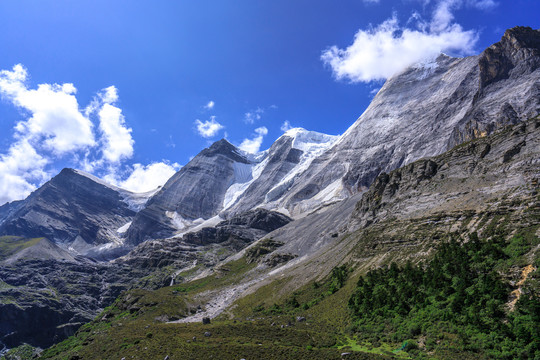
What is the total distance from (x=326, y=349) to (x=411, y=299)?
1362cm

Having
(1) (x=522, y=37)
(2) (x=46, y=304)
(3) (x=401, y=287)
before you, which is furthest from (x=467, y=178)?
(2) (x=46, y=304)

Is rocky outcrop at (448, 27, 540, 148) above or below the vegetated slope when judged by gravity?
above

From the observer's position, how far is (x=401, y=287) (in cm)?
4372

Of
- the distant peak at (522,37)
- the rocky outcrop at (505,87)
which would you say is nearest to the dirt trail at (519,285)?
the rocky outcrop at (505,87)

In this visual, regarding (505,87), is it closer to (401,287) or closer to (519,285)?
(401,287)

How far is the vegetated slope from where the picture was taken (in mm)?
31781

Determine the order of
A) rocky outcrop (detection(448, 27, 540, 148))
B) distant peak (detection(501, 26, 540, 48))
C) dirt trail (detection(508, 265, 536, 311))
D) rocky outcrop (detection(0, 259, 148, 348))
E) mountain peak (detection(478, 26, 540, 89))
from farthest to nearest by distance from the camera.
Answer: distant peak (detection(501, 26, 540, 48)) → mountain peak (detection(478, 26, 540, 89)) → rocky outcrop (detection(0, 259, 148, 348)) → rocky outcrop (detection(448, 27, 540, 148)) → dirt trail (detection(508, 265, 536, 311))

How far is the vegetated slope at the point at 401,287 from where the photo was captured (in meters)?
31.8

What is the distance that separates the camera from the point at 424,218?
210 ft

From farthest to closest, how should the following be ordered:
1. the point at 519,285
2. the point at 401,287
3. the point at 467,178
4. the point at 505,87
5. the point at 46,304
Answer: the point at 46,304 → the point at 505,87 → the point at 467,178 → the point at 401,287 → the point at 519,285

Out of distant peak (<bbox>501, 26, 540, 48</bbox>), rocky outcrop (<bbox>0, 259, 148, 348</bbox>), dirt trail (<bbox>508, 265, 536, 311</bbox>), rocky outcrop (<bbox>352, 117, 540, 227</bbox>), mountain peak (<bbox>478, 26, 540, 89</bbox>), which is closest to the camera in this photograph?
dirt trail (<bbox>508, 265, 536, 311</bbox>)

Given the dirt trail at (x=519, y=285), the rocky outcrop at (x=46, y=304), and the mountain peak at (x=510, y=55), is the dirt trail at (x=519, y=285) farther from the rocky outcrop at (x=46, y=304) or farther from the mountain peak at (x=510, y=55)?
the rocky outcrop at (x=46, y=304)

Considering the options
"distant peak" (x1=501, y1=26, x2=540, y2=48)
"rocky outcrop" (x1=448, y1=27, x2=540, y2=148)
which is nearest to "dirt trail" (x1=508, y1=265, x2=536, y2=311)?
"rocky outcrop" (x1=448, y1=27, x2=540, y2=148)

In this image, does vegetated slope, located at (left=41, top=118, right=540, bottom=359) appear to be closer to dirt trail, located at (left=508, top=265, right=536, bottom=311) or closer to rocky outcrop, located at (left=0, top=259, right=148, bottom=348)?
dirt trail, located at (left=508, top=265, right=536, bottom=311)
